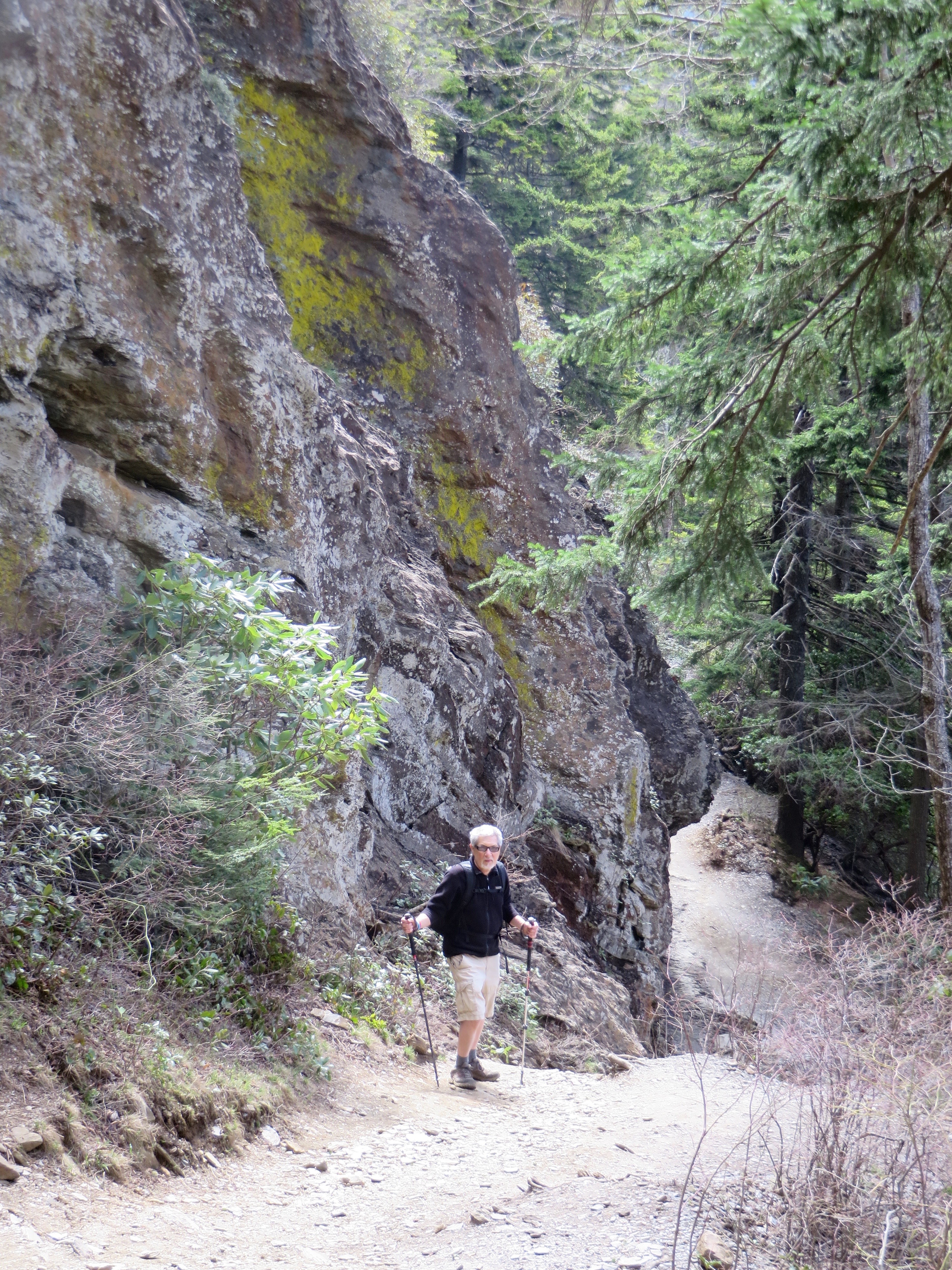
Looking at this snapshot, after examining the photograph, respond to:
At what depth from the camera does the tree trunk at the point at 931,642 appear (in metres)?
8.87

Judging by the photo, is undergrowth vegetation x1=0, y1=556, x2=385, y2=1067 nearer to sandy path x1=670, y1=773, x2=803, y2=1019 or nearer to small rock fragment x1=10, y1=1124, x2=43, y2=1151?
small rock fragment x1=10, y1=1124, x2=43, y2=1151

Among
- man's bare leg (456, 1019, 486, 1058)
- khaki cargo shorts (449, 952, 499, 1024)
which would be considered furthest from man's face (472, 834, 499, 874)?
man's bare leg (456, 1019, 486, 1058)

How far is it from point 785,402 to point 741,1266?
542 centimetres

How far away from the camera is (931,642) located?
9.03 metres

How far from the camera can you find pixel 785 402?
6762mm

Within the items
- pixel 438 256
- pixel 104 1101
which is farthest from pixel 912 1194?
pixel 438 256

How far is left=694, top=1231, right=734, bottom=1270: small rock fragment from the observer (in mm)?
3414

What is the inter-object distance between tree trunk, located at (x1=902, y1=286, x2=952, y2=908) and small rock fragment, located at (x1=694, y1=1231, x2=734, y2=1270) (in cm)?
602

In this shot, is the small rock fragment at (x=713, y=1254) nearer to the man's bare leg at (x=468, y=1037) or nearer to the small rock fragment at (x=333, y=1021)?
the man's bare leg at (x=468, y=1037)

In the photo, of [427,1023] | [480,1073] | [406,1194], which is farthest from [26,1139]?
[480,1073]

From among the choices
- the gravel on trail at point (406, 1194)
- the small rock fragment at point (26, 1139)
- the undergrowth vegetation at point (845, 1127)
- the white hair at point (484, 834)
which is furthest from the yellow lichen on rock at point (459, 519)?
the small rock fragment at point (26, 1139)

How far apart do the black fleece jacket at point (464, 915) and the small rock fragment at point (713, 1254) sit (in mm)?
2780

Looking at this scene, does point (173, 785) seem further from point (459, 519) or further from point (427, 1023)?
point (459, 519)

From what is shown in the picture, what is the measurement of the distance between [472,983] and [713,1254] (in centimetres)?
284
